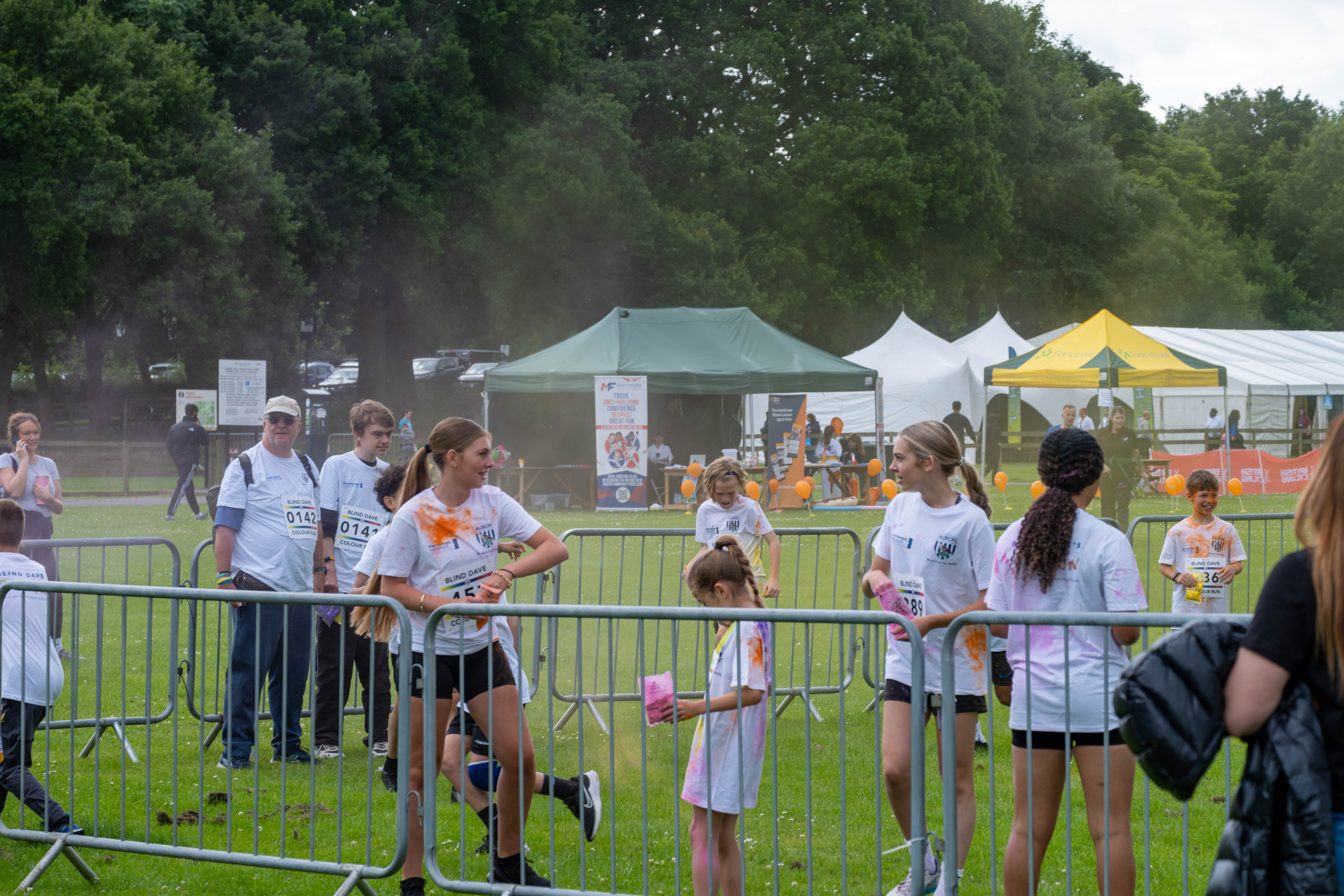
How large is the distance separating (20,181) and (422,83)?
9.59 meters

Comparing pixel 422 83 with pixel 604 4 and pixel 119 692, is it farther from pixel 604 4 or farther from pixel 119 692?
pixel 119 692

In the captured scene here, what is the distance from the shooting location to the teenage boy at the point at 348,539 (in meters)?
6.50

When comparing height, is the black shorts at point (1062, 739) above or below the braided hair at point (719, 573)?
below

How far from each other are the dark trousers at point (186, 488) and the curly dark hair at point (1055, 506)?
56.7 ft

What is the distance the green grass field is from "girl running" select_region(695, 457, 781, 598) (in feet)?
1.79

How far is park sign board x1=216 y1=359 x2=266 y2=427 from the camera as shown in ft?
69.4

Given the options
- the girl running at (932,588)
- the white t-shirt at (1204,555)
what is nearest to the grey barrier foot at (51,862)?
the girl running at (932,588)

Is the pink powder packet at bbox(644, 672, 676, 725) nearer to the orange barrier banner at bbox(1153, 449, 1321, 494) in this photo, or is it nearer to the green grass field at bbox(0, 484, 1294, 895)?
the green grass field at bbox(0, 484, 1294, 895)

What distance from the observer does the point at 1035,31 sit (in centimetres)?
5069

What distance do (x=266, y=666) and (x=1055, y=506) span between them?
426 cm

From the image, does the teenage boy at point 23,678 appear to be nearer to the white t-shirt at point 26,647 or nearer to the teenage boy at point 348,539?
the white t-shirt at point 26,647

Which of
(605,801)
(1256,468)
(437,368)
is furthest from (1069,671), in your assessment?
(437,368)

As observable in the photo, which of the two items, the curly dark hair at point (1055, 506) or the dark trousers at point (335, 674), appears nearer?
the curly dark hair at point (1055, 506)

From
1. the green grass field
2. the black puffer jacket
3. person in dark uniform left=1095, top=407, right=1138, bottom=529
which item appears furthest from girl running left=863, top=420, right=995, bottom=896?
person in dark uniform left=1095, top=407, right=1138, bottom=529
